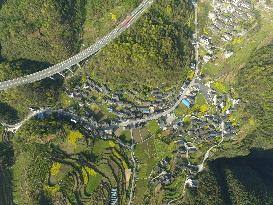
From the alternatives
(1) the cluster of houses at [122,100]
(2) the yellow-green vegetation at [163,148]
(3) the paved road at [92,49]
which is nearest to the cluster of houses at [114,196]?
(2) the yellow-green vegetation at [163,148]

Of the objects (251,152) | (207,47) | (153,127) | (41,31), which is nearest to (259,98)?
(251,152)

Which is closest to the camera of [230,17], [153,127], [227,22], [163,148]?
[163,148]

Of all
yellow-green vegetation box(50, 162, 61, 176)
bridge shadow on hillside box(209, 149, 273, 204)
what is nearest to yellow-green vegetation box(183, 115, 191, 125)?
bridge shadow on hillside box(209, 149, 273, 204)

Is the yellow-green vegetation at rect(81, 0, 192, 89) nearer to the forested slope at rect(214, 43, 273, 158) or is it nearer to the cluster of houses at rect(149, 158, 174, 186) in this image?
the forested slope at rect(214, 43, 273, 158)

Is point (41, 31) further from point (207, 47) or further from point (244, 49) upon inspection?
point (244, 49)

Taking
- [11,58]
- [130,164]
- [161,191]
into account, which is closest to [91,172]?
[130,164]

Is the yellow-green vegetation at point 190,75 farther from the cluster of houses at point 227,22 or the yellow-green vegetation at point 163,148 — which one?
the yellow-green vegetation at point 163,148

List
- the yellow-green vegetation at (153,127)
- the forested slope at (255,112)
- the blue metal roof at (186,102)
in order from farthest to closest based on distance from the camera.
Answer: the blue metal roof at (186,102), the forested slope at (255,112), the yellow-green vegetation at (153,127)
